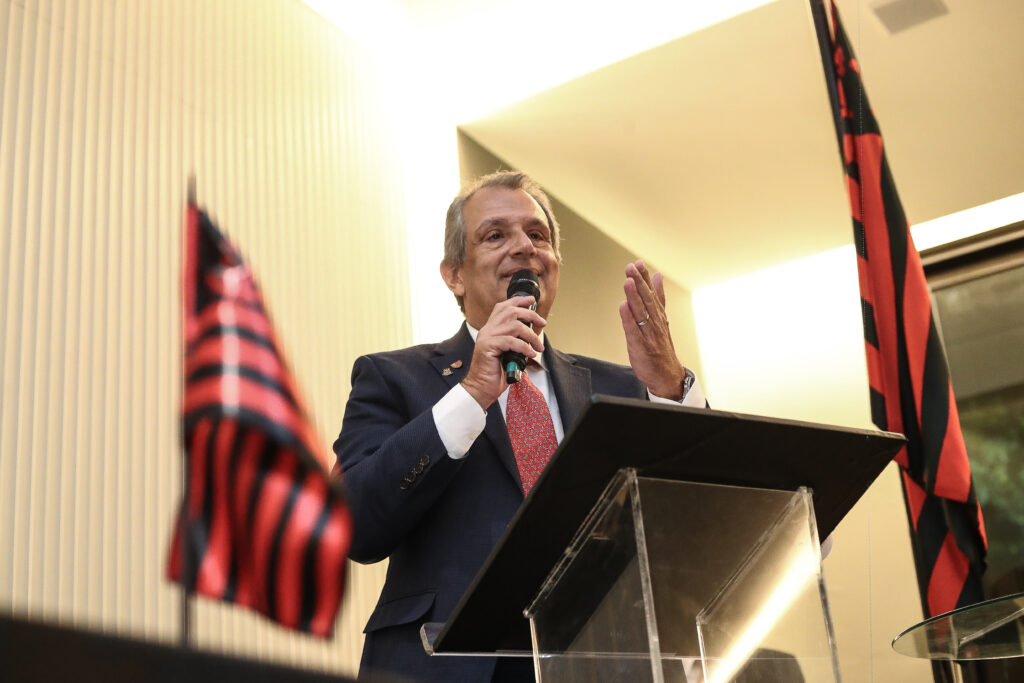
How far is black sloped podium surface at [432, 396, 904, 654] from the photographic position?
1.15 metres

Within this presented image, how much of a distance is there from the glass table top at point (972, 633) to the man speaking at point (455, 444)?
0.55 metres

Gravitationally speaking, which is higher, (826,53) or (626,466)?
(826,53)

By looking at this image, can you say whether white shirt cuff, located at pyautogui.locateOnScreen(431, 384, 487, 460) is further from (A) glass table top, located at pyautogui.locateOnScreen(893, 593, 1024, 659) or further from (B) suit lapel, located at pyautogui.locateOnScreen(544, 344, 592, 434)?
(A) glass table top, located at pyautogui.locateOnScreen(893, 593, 1024, 659)

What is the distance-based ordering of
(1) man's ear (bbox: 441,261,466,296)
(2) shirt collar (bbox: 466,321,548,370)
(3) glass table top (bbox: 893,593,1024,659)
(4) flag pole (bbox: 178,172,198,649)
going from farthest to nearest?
(1) man's ear (bbox: 441,261,466,296) → (2) shirt collar (bbox: 466,321,548,370) → (3) glass table top (bbox: 893,593,1024,659) → (4) flag pole (bbox: 178,172,198,649)

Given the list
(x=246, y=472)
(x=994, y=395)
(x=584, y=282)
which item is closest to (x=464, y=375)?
(x=246, y=472)

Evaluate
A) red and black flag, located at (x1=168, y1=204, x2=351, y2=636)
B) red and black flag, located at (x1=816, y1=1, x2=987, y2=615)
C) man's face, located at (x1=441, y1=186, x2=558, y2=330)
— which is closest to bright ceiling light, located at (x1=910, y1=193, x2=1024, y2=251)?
red and black flag, located at (x1=816, y1=1, x2=987, y2=615)

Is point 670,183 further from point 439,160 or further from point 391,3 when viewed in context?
point 391,3

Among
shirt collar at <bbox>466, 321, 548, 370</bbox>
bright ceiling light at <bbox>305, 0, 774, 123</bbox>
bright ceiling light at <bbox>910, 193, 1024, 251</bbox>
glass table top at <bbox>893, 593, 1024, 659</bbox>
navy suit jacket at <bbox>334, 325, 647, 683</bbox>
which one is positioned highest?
bright ceiling light at <bbox>305, 0, 774, 123</bbox>

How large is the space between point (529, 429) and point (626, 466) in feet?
3.17

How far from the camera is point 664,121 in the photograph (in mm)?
4895

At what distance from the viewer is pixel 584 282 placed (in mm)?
5195

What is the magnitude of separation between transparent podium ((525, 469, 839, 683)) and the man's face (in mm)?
1143

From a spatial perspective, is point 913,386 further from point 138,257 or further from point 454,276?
point 138,257

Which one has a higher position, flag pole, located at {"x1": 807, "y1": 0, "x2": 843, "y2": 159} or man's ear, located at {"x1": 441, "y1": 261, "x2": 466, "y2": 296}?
flag pole, located at {"x1": 807, "y1": 0, "x2": 843, "y2": 159}
